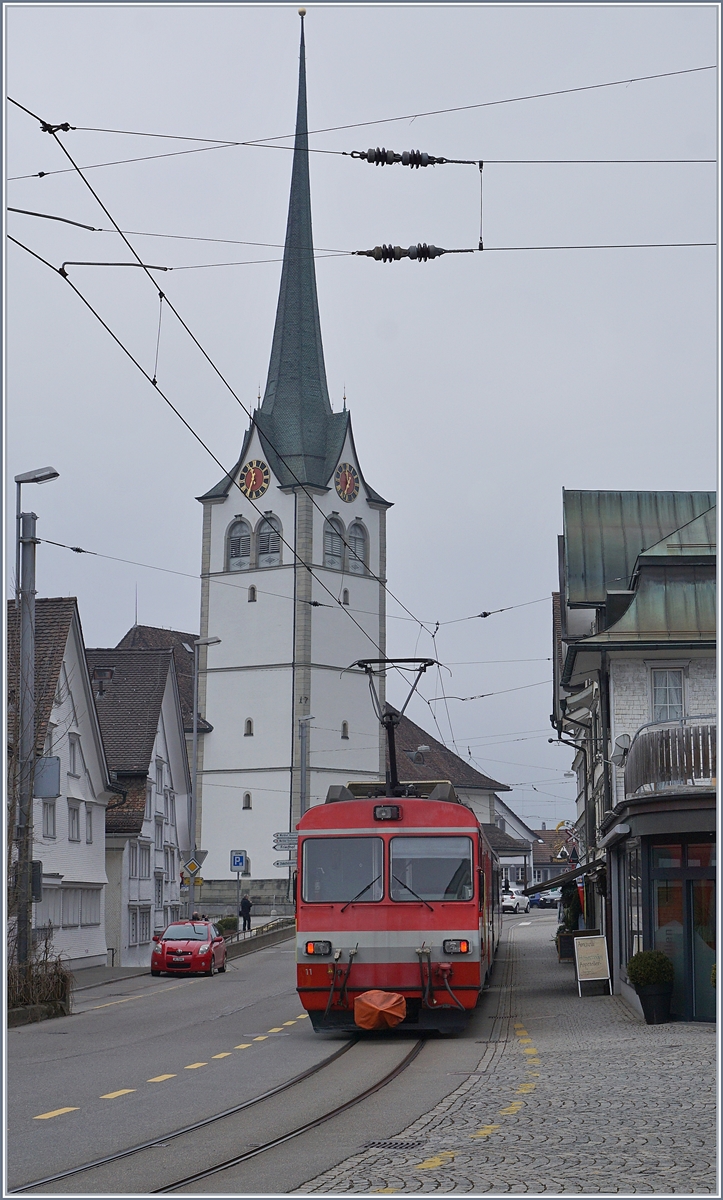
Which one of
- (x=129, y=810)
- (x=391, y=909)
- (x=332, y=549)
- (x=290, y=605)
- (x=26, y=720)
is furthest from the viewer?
(x=332, y=549)

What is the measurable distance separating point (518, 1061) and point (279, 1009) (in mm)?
11261

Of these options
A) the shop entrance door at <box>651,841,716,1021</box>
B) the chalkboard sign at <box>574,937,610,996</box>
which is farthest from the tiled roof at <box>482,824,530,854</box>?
the shop entrance door at <box>651,841,716,1021</box>

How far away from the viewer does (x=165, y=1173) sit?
9.42 meters

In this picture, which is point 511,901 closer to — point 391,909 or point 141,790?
point 141,790

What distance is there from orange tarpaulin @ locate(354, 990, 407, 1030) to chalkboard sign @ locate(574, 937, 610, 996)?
7707mm

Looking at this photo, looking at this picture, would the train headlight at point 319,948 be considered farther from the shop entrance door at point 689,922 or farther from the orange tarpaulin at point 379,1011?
the shop entrance door at point 689,922

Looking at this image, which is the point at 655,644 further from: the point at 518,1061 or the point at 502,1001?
the point at 518,1061

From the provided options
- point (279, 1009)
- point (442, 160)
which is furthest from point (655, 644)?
point (442, 160)

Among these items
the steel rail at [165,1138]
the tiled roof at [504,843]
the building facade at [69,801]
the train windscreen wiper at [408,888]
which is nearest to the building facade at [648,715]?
the train windscreen wiper at [408,888]

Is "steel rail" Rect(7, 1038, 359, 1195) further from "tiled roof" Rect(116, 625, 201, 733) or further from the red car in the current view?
"tiled roof" Rect(116, 625, 201, 733)

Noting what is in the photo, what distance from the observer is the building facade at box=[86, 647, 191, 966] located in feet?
148

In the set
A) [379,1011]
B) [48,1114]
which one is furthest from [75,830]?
[48,1114]

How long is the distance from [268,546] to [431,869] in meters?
67.9

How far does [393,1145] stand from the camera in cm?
1012
